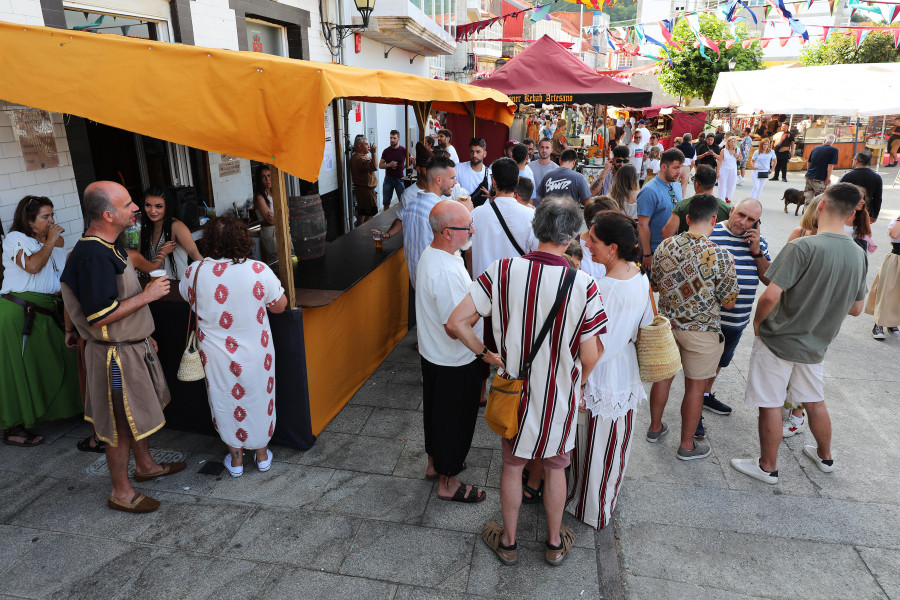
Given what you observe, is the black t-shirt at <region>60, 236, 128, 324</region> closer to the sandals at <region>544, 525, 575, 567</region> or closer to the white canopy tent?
the sandals at <region>544, 525, 575, 567</region>

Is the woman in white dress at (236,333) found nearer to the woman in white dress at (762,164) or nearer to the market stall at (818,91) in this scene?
the woman in white dress at (762,164)

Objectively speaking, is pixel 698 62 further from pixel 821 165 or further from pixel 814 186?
pixel 821 165

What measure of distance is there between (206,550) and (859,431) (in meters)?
4.69

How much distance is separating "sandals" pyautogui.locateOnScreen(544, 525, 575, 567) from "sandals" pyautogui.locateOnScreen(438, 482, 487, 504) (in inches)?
20.7

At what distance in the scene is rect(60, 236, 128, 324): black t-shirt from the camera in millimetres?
2936

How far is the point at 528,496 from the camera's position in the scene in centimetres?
344

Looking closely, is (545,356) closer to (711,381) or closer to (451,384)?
(451,384)

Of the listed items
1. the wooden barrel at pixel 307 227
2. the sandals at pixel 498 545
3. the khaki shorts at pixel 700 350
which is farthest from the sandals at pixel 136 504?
the khaki shorts at pixel 700 350

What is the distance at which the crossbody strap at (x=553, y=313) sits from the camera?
2496 mm

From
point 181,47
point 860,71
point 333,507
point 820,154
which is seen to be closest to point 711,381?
point 333,507

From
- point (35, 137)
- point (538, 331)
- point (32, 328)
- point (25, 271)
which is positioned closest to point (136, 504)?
point (32, 328)

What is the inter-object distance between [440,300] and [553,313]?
780 millimetres

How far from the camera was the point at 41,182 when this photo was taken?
448 cm

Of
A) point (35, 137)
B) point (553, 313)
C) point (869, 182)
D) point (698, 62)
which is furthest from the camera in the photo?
point (698, 62)
